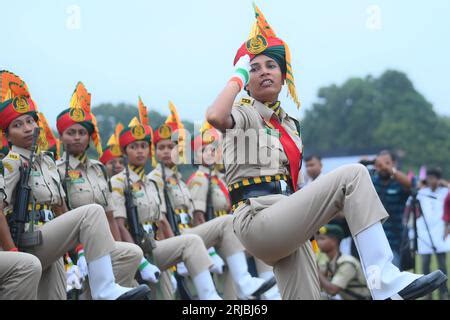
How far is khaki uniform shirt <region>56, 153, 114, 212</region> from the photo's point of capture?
8586 millimetres

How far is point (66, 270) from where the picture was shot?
850 centimetres

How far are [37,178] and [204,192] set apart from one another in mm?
4550

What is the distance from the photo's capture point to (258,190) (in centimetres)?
591

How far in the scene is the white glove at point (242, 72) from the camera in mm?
5656

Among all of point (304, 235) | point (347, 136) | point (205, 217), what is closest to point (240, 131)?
point (304, 235)

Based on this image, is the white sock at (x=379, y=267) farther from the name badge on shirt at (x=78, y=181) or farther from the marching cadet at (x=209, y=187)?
the marching cadet at (x=209, y=187)

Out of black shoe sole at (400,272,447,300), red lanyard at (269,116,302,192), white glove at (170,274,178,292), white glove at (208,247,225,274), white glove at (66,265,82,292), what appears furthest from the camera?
white glove at (208,247,225,274)

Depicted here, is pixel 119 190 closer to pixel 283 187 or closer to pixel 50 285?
pixel 50 285

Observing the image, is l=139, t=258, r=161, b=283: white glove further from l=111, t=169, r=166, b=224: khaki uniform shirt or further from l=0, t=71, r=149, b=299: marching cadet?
l=0, t=71, r=149, b=299: marching cadet

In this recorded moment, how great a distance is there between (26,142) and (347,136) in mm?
52958

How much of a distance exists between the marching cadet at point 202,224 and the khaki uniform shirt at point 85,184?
181 cm

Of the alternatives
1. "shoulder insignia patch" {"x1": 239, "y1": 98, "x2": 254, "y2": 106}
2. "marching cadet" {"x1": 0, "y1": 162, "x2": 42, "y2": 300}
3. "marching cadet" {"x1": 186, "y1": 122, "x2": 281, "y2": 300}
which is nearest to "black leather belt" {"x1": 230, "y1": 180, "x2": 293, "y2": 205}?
"shoulder insignia patch" {"x1": 239, "y1": 98, "x2": 254, "y2": 106}

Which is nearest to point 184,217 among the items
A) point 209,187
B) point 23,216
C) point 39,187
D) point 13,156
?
point 209,187

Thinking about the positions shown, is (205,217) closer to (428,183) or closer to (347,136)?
(428,183)
